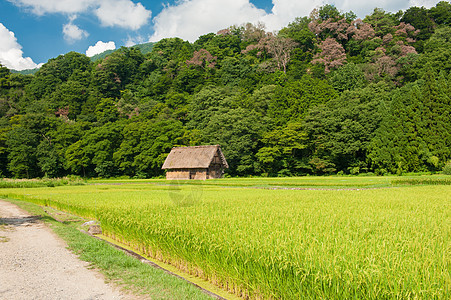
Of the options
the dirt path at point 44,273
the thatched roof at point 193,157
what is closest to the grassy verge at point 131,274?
the dirt path at point 44,273

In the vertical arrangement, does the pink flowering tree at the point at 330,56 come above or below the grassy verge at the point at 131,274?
above

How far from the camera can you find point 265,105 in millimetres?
49719

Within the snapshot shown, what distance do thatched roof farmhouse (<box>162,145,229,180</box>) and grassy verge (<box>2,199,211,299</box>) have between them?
101ft

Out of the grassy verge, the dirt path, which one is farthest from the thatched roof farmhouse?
the grassy verge

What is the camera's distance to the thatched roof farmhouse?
3919cm

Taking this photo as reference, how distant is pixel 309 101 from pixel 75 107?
49366mm

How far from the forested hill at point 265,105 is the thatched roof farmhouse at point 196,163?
310 centimetres

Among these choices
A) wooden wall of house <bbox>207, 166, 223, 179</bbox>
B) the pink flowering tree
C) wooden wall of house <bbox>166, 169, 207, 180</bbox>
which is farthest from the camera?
the pink flowering tree

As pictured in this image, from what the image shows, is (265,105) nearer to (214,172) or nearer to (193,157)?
(214,172)

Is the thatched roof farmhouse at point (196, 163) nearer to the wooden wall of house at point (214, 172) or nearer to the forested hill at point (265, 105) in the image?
the wooden wall of house at point (214, 172)

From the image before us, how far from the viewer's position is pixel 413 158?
111ft

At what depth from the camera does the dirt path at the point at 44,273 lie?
453 centimetres

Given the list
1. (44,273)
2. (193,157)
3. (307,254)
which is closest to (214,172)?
(193,157)

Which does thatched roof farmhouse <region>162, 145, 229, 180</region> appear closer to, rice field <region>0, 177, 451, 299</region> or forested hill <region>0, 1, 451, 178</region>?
forested hill <region>0, 1, 451, 178</region>
